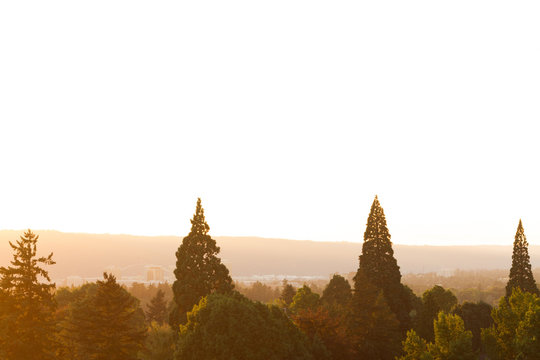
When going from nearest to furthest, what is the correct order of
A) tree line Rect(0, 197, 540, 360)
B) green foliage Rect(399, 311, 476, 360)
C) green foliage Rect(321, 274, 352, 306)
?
tree line Rect(0, 197, 540, 360) < green foliage Rect(399, 311, 476, 360) < green foliage Rect(321, 274, 352, 306)

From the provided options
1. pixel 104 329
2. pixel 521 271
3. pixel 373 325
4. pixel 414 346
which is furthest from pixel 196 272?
pixel 521 271

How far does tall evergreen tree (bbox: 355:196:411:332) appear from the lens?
72.3 metres

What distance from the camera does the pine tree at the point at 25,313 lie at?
46.2 metres

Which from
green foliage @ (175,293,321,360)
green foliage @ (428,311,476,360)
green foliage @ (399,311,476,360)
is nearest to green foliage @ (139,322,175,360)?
green foliage @ (175,293,321,360)

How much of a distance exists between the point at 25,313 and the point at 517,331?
43505 mm

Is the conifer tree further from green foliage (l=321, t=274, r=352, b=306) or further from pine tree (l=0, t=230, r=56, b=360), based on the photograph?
pine tree (l=0, t=230, r=56, b=360)

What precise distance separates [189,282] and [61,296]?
48690 mm

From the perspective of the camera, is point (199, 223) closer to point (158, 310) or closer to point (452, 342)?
point (452, 342)

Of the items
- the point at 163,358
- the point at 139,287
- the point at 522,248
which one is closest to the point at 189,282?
the point at 163,358

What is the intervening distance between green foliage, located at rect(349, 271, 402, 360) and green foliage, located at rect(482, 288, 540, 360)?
9.92 metres

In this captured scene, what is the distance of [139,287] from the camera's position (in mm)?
173500

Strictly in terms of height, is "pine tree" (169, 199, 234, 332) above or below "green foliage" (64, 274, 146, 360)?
above

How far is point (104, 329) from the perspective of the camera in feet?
158

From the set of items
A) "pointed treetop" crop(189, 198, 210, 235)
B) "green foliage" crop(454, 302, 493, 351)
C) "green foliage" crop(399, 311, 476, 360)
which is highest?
"pointed treetop" crop(189, 198, 210, 235)
